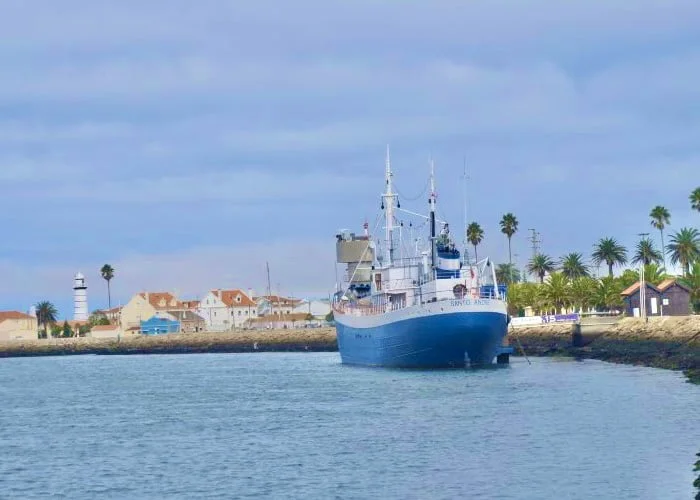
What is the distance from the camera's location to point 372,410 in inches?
2616

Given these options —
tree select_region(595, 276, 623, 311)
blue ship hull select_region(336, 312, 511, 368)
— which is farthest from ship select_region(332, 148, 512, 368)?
tree select_region(595, 276, 623, 311)

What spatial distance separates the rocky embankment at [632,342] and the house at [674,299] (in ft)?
19.0

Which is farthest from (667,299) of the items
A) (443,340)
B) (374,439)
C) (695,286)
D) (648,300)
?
(374,439)

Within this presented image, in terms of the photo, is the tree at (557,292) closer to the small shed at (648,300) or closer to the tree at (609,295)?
the tree at (609,295)

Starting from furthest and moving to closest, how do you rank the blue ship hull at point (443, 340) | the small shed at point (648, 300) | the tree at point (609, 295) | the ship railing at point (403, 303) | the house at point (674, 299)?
the tree at point (609, 295) < the small shed at point (648, 300) < the house at point (674, 299) < the ship railing at point (403, 303) < the blue ship hull at point (443, 340)

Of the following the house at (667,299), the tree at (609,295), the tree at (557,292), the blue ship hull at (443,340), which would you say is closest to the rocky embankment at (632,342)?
the house at (667,299)

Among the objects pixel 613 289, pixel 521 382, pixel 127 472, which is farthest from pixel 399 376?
pixel 613 289

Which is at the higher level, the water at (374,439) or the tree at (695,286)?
the tree at (695,286)

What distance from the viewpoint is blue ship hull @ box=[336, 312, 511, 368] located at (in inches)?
3607

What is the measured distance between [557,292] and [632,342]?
53.5m

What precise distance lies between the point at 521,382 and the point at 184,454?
1363 inches

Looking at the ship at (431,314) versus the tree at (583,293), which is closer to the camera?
the ship at (431,314)

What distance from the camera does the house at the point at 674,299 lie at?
12238 cm

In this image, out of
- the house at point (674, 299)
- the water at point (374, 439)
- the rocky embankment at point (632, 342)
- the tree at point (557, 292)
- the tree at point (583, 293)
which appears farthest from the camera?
the tree at point (557, 292)
